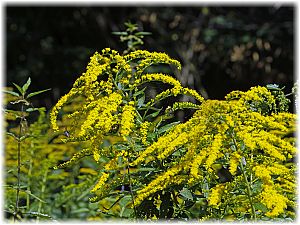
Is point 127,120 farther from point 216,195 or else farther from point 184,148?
point 216,195

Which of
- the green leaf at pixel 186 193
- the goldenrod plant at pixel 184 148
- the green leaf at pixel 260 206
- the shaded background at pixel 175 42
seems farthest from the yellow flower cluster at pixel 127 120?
the shaded background at pixel 175 42

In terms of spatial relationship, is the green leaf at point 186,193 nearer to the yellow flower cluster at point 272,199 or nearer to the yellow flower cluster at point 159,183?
the yellow flower cluster at point 159,183

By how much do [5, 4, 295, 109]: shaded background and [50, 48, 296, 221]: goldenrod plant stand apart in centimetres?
669

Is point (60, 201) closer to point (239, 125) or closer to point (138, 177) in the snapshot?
point (138, 177)

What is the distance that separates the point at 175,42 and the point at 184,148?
7831mm

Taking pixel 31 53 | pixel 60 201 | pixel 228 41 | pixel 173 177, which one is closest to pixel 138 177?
pixel 173 177

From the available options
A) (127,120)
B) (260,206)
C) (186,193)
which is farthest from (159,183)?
(260,206)

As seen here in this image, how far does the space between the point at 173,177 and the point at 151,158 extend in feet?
0.83

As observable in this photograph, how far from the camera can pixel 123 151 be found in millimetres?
2428

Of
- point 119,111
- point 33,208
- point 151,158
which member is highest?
point 119,111

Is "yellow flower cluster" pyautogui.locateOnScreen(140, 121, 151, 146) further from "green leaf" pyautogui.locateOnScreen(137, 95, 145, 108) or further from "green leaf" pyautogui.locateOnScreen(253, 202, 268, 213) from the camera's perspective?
"green leaf" pyautogui.locateOnScreen(253, 202, 268, 213)

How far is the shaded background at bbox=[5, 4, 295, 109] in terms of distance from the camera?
384 inches

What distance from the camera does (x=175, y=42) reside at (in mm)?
10156

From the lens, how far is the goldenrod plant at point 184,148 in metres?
2.22
